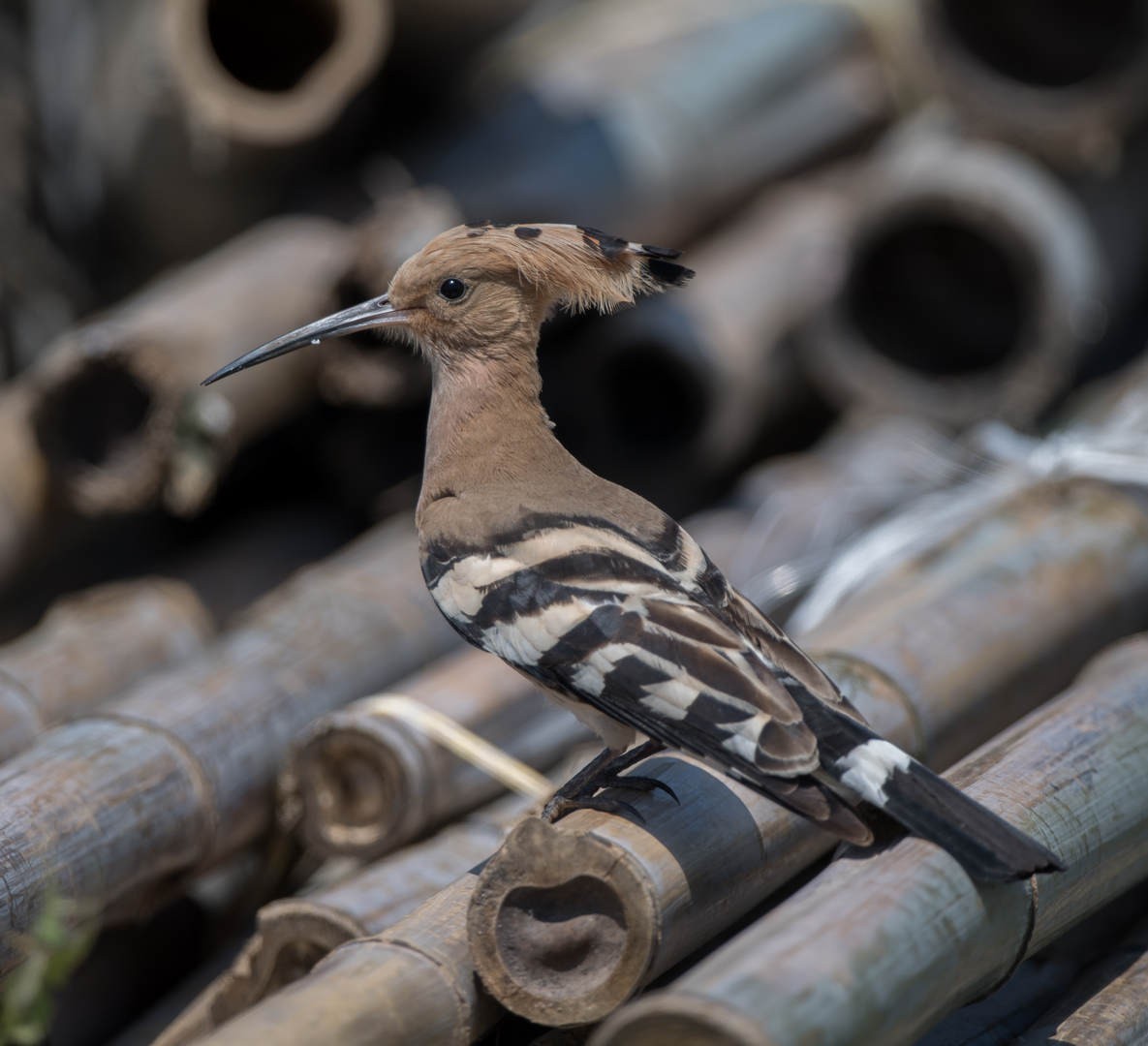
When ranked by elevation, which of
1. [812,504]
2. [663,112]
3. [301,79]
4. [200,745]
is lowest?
[812,504]

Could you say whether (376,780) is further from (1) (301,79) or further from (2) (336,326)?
(1) (301,79)

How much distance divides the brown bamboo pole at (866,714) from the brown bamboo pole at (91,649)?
134cm

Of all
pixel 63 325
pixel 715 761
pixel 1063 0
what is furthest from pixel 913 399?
pixel 715 761

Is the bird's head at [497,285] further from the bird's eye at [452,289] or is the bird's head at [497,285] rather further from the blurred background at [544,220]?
the blurred background at [544,220]

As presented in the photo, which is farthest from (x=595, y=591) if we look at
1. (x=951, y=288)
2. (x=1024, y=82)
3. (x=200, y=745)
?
(x=1024, y=82)

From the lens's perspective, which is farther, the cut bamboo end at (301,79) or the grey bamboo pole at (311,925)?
the cut bamboo end at (301,79)

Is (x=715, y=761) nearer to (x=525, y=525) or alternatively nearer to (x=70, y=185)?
(x=525, y=525)

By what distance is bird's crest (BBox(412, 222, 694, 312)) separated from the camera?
2.74 metres

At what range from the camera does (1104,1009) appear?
253cm

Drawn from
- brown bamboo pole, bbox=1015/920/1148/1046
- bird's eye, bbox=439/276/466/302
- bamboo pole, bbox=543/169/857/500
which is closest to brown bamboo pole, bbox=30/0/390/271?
bamboo pole, bbox=543/169/857/500

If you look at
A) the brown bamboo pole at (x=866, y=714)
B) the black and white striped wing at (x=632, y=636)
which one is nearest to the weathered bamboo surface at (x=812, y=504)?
the brown bamboo pole at (x=866, y=714)

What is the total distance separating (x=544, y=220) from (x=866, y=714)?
2.02 meters

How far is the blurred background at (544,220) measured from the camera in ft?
13.3

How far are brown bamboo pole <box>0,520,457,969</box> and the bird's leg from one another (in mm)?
695
